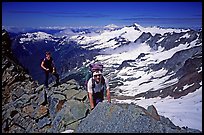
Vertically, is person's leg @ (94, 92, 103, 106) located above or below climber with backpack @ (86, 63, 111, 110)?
below

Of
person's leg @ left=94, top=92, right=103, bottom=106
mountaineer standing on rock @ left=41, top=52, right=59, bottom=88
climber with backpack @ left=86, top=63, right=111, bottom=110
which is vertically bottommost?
person's leg @ left=94, top=92, right=103, bottom=106

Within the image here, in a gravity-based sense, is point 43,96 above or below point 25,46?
below

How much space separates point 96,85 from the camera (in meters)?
7.13

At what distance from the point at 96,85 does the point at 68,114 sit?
1396 millimetres

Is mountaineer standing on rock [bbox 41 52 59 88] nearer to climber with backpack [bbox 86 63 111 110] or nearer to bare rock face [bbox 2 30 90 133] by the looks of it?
bare rock face [bbox 2 30 90 133]

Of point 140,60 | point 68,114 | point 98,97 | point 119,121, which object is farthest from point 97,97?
point 140,60

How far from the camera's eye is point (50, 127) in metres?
8.27

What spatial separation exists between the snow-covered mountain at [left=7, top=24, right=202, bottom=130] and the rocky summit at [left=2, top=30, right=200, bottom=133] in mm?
2190

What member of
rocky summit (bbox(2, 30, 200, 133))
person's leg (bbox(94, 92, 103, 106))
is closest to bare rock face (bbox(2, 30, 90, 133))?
rocky summit (bbox(2, 30, 200, 133))

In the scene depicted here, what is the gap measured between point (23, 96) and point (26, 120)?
1488 mm

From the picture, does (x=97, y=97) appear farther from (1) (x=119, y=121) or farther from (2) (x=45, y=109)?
(2) (x=45, y=109)

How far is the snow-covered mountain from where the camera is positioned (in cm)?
1280

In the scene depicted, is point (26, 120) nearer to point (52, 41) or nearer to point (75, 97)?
point (75, 97)

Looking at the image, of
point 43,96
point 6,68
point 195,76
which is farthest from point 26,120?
point 195,76
